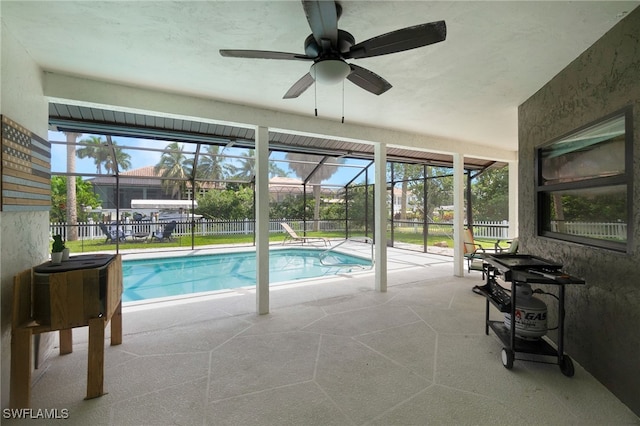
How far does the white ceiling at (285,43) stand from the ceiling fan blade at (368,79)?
0.29 meters

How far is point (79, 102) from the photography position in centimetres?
268

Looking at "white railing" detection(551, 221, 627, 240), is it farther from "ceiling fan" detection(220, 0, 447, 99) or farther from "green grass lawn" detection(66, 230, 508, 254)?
"green grass lawn" detection(66, 230, 508, 254)

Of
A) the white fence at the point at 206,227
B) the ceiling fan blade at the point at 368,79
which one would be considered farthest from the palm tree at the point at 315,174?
the ceiling fan blade at the point at 368,79

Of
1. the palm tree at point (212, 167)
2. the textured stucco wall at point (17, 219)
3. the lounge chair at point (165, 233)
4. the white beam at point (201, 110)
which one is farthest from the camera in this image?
the palm tree at point (212, 167)

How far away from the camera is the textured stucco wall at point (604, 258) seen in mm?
1785

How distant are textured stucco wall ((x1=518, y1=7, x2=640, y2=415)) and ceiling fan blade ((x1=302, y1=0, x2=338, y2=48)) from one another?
6.59 ft

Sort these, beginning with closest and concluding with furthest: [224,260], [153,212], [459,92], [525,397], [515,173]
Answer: [525,397]
[459,92]
[515,173]
[224,260]
[153,212]

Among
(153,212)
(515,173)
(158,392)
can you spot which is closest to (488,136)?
(515,173)

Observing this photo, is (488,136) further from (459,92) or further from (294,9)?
(294,9)

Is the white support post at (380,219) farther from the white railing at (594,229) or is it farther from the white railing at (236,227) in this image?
the white railing at (236,227)

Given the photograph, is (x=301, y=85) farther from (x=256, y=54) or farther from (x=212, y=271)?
(x=212, y=271)

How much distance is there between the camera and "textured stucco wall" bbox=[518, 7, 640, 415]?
1.79m

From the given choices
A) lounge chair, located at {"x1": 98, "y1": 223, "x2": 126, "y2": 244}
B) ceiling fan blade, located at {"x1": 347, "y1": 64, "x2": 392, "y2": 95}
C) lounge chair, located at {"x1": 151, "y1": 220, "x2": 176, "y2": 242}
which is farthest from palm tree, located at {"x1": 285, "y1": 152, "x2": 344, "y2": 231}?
ceiling fan blade, located at {"x1": 347, "y1": 64, "x2": 392, "y2": 95}

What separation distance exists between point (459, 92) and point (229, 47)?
8.11 ft
